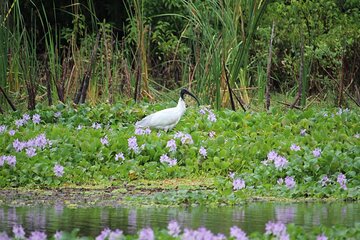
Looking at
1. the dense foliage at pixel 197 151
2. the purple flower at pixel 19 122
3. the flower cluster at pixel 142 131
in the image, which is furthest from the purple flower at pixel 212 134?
the purple flower at pixel 19 122

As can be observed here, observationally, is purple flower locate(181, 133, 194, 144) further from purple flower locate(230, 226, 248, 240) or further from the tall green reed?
purple flower locate(230, 226, 248, 240)

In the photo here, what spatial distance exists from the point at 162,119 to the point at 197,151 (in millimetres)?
1575

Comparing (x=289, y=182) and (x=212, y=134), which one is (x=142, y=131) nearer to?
(x=212, y=134)

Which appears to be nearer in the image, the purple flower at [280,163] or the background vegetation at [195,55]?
the purple flower at [280,163]

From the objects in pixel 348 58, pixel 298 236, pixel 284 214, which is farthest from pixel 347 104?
pixel 298 236

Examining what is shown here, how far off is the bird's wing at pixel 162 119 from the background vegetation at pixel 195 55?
1.05m

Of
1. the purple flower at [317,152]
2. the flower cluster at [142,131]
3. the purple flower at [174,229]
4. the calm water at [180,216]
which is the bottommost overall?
the flower cluster at [142,131]

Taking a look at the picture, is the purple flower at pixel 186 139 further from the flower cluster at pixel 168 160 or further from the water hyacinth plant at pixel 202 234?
the water hyacinth plant at pixel 202 234

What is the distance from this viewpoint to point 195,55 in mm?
13461

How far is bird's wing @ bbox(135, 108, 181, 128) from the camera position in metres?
10.9

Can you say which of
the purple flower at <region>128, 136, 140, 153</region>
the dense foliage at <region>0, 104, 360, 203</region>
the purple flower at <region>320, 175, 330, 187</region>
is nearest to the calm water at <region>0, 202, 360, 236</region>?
the dense foliage at <region>0, 104, 360, 203</region>

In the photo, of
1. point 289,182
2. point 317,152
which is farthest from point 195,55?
point 289,182

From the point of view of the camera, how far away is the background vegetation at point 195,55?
1235cm

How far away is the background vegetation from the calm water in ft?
15.0
